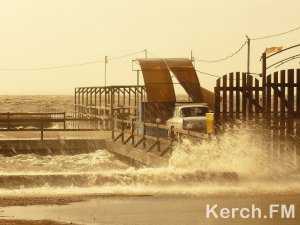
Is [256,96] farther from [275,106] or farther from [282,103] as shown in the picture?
[282,103]

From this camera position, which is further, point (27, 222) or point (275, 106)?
point (275, 106)

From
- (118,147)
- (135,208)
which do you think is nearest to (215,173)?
(135,208)

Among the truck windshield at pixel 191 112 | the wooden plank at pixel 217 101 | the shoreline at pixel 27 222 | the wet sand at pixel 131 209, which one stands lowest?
the wet sand at pixel 131 209

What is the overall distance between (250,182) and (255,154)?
261 cm

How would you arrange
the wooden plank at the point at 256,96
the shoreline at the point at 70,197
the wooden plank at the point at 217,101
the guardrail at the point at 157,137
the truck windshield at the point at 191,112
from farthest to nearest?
the truck windshield at the point at 191,112, the guardrail at the point at 157,137, the wooden plank at the point at 217,101, the wooden plank at the point at 256,96, the shoreline at the point at 70,197

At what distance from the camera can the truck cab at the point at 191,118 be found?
2903 centimetres

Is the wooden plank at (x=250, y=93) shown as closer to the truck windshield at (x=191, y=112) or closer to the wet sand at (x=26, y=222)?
the wet sand at (x=26, y=222)

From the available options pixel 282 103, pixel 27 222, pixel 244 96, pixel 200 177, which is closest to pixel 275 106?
pixel 282 103

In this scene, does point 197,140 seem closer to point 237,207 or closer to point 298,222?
point 237,207

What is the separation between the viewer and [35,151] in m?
29.5

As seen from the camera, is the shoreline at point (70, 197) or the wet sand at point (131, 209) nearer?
the wet sand at point (131, 209)

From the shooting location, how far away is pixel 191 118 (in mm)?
29281

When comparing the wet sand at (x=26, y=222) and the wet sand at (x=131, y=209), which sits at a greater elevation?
the wet sand at (x=26, y=222)

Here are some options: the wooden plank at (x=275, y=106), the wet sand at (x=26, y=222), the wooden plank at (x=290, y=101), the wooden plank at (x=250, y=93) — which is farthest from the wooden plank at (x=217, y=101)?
the wet sand at (x=26, y=222)
